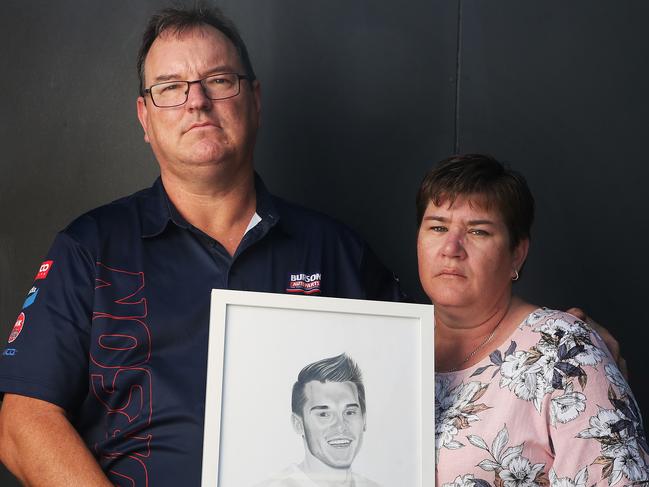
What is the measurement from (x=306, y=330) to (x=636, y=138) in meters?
1.76

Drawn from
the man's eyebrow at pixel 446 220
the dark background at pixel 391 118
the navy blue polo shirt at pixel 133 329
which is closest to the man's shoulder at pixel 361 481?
the navy blue polo shirt at pixel 133 329

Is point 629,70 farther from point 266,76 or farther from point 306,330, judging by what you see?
point 306,330

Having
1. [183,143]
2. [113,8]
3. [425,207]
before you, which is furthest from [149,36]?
[425,207]

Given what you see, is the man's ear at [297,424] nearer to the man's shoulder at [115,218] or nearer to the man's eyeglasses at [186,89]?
the man's shoulder at [115,218]

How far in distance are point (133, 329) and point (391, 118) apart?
4.29 ft

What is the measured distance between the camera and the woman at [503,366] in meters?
1.98

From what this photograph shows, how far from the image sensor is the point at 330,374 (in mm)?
1964

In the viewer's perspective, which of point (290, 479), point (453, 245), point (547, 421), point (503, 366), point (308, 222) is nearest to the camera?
point (290, 479)

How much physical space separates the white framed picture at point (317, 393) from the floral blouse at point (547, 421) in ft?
0.43

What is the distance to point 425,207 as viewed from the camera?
2361 millimetres

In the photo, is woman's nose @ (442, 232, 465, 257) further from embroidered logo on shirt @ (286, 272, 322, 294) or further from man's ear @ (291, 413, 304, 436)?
man's ear @ (291, 413, 304, 436)

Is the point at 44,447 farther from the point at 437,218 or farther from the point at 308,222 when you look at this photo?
the point at 437,218

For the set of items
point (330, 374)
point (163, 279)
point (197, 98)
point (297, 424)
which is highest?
point (197, 98)

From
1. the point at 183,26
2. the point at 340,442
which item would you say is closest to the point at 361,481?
the point at 340,442
